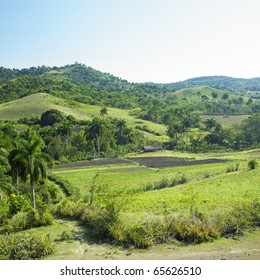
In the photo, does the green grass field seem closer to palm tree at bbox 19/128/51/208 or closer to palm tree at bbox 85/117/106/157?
palm tree at bbox 19/128/51/208

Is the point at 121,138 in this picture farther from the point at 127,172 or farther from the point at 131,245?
the point at 131,245

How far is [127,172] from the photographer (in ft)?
213

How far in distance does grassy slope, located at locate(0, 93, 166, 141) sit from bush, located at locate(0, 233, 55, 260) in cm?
11603

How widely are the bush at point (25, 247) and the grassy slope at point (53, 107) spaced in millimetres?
116029

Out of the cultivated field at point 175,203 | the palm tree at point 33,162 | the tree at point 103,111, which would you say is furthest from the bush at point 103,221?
the tree at point 103,111

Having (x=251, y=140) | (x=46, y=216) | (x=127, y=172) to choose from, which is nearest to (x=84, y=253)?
(x=46, y=216)

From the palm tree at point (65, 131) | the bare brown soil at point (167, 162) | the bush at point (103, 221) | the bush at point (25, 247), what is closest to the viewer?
the bush at point (25, 247)

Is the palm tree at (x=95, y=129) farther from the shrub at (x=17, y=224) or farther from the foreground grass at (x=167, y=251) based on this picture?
the foreground grass at (x=167, y=251)

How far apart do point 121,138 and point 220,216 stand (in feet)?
314

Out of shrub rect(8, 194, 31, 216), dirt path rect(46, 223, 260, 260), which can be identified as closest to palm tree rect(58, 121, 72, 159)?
shrub rect(8, 194, 31, 216)

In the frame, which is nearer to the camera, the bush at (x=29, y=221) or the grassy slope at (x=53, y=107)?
the bush at (x=29, y=221)

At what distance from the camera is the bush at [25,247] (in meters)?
17.8

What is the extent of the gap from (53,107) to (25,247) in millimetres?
141427

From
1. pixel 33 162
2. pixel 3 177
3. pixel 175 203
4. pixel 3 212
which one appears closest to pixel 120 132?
pixel 33 162
